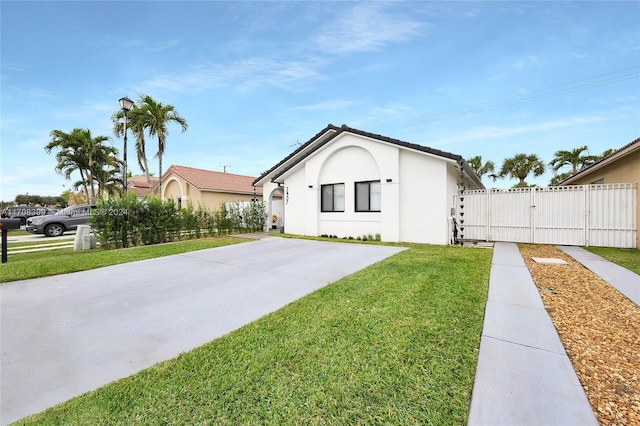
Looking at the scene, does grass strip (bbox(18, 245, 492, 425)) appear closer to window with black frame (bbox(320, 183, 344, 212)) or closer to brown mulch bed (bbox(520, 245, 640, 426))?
brown mulch bed (bbox(520, 245, 640, 426))

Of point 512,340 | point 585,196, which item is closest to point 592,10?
point 585,196

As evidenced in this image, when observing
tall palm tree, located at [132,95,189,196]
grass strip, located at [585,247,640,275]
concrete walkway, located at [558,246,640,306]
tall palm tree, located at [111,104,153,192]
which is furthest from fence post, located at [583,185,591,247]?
tall palm tree, located at [111,104,153,192]

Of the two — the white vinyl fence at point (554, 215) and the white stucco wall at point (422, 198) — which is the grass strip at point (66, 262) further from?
the white vinyl fence at point (554, 215)

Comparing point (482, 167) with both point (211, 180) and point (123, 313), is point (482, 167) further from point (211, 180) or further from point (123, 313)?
point (123, 313)

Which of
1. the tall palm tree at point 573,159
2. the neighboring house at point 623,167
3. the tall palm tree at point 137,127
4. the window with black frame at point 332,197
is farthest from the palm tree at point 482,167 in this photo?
the tall palm tree at point 137,127

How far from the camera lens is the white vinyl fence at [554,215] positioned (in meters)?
8.69

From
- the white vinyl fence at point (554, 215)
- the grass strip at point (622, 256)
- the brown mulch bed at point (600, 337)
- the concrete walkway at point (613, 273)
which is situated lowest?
the brown mulch bed at point (600, 337)

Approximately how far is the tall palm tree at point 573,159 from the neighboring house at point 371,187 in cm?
1942

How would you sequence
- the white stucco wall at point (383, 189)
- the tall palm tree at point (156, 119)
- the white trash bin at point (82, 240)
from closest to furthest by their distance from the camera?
the white trash bin at point (82, 240)
the white stucco wall at point (383, 189)
the tall palm tree at point (156, 119)

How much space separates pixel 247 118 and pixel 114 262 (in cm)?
1408

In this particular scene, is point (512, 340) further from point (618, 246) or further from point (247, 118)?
point (247, 118)

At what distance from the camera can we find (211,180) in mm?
23766

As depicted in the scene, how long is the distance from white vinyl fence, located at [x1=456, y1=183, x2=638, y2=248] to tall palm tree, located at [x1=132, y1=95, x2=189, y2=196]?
20.0 m

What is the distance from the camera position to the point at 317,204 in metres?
13.0
